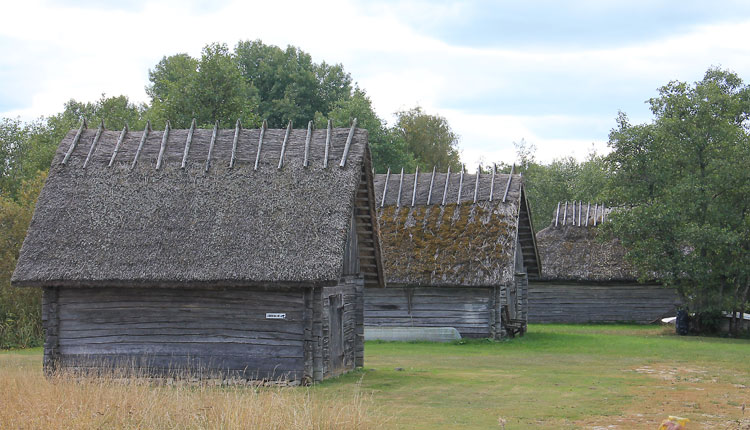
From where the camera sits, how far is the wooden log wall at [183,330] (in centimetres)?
2042

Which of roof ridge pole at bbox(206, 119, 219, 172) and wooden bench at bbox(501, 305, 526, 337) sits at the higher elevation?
roof ridge pole at bbox(206, 119, 219, 172)

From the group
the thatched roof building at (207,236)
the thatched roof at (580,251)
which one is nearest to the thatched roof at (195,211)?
the thatched roof building at (207,236)

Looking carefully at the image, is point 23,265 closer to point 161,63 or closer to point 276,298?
point 276,298

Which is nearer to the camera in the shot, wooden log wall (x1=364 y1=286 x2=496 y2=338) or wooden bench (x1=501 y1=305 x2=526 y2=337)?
wooden log wall (x1=364 y1=286 x2=496 y2=338)

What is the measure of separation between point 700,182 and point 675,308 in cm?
981

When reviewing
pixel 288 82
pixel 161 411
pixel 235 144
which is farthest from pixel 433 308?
pixel 288 82

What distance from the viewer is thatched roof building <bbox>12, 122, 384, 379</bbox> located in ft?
66.0

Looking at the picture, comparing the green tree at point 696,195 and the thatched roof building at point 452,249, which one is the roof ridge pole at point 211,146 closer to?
the thatched roof building at point 452,249

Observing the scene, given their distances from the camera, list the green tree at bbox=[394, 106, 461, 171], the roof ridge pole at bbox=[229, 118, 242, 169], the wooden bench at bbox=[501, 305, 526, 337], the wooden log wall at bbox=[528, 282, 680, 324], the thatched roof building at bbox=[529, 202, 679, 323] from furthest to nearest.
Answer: the green tree at bbox=[394, 106, 461, 171] < the wooden log wall at bbox=[528, 282, 680, 324] < the thatched roof building at bbox=[529, 202, 679, 323] < the wooden bench at bbox=[501, 305, 526, 337] < the roof ridge pole at bbox=[229, 118, 242, 169]

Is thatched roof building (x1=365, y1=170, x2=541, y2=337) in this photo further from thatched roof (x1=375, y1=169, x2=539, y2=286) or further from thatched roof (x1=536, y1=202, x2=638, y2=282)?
thatched roof (x1=536, y1=202, x2=638, y2=282)

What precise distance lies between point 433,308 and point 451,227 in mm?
3368

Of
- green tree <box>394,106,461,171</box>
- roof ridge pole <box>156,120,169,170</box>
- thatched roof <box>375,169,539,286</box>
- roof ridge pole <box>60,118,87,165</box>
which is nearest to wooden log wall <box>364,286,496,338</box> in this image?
thatched roof <box>375,169,539,286</box>

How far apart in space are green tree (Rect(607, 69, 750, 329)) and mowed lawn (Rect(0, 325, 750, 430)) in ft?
9.62

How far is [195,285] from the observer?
20.1 metres
